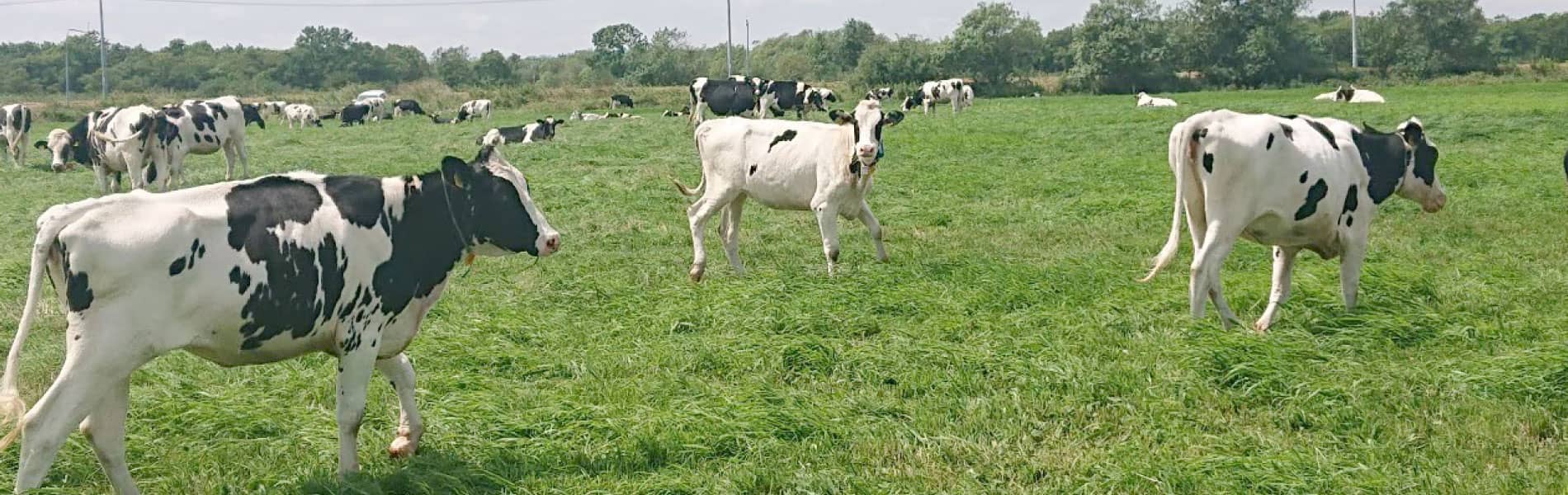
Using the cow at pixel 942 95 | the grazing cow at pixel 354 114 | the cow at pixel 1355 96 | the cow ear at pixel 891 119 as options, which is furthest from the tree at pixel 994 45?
the cow ear at pixel 891 119

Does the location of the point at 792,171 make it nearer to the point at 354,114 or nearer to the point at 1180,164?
the point at 1180,164

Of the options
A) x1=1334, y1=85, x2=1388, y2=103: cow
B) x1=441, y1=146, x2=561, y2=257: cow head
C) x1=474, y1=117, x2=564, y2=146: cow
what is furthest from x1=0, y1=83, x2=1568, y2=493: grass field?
x1=1334, y1=85, x2=1388, y2=103: cow

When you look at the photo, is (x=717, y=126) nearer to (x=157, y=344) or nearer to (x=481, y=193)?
(x=481, y=193)

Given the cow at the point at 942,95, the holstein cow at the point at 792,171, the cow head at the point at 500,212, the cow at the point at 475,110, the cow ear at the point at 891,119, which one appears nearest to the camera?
the cow head at the point at 500,212

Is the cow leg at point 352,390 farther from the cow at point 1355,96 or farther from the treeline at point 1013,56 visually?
the treeline at point 1013,56

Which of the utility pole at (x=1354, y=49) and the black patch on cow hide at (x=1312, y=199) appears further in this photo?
the utility pole at (x=1354, y=49)

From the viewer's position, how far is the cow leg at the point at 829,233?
11.2 m

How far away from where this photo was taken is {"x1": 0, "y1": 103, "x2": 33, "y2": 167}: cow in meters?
26.9

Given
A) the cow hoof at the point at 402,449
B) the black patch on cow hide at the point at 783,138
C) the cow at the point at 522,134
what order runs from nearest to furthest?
1. the cow hoof at the point at 402,449
2. the black patch on cow hide at the point at 783,138
3. the cow at the point at 522,134

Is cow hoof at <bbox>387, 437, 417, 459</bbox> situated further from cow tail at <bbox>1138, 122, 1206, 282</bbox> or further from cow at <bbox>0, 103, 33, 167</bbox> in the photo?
cow at <bbox>0, 103, 33, 167</bbox>

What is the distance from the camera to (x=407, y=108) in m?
55.2

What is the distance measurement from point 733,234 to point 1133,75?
6179cm

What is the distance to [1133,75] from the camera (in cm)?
6944

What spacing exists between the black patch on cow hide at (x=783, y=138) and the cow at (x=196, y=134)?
11.5 m
